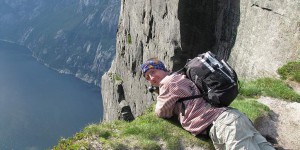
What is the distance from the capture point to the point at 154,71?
1474 cm

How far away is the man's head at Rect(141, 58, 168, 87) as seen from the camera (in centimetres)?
1462

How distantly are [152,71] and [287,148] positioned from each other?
6.14 m

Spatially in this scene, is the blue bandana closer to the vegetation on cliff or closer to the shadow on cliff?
the vegetation on cliff

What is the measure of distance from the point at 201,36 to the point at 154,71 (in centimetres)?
3042

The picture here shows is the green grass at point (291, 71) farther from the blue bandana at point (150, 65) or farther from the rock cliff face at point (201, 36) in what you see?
the blue bandana at point (150, 65)

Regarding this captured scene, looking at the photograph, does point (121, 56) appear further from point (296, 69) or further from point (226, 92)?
point (226, 92)

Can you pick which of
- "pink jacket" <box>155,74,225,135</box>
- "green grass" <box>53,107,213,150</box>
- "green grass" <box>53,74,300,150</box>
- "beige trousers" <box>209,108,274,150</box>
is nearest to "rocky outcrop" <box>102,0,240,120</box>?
"green grass" <box>53,74,300,150</box>

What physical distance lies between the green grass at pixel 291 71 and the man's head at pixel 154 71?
9.83 meters

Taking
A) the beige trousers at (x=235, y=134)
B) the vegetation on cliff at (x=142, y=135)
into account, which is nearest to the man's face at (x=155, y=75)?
the vegetation on cliff at (x=142, y=135)

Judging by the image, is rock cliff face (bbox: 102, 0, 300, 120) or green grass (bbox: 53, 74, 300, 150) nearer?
green grass (bbox: 53, 74, 300, 150)

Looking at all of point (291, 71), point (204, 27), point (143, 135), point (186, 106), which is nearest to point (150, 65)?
point (186, 106)

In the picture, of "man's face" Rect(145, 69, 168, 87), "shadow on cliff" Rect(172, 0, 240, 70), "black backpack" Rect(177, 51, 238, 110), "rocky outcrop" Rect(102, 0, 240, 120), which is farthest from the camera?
"rocky outcrop" Rect(102, 0, 240, 120)

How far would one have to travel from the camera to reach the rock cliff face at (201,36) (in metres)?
27.4

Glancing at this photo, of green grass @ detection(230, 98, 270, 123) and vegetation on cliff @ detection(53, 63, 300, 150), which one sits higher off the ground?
green grass @ detection(230, 98, 270, 123)
